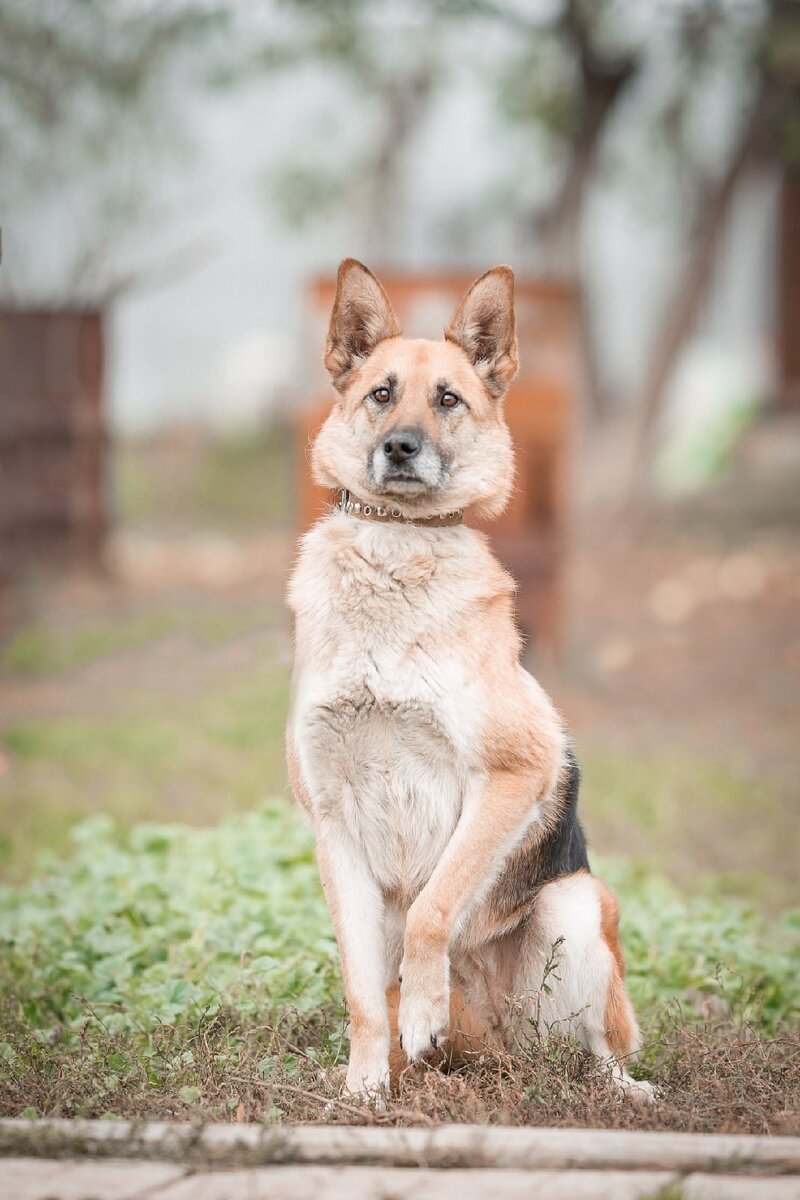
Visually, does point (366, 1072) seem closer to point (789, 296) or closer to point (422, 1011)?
point (422, 1011)

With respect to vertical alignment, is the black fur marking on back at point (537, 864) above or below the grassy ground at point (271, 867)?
above

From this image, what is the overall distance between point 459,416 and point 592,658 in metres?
7.95

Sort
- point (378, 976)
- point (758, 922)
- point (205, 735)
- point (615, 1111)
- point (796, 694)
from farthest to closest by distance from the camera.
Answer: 1. point (796, 694)
2. point (205, 735)
3. point (758, 922)
4. point (378, 976)
5. point (615, 1111)

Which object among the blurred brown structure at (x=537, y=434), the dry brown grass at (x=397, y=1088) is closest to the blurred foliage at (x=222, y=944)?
the dry brown grass at (x=397, y=1088)

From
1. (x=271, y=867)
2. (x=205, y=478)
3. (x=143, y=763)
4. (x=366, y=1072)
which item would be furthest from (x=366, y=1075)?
(x=205, y=478)

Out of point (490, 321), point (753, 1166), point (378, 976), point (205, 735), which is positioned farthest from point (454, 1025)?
point (205, 735)

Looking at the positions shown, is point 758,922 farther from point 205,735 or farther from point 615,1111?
point 205,735

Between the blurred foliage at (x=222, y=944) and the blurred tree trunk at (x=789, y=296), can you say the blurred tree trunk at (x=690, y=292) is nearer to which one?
the blurred tree trunk at (x=789, y=296)

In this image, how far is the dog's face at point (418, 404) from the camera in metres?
3.66

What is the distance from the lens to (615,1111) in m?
3.08

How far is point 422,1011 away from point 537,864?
1.69ft

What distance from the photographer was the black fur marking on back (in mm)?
3508

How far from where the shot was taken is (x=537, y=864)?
356 cm

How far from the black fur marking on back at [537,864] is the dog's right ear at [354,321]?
1309mm
